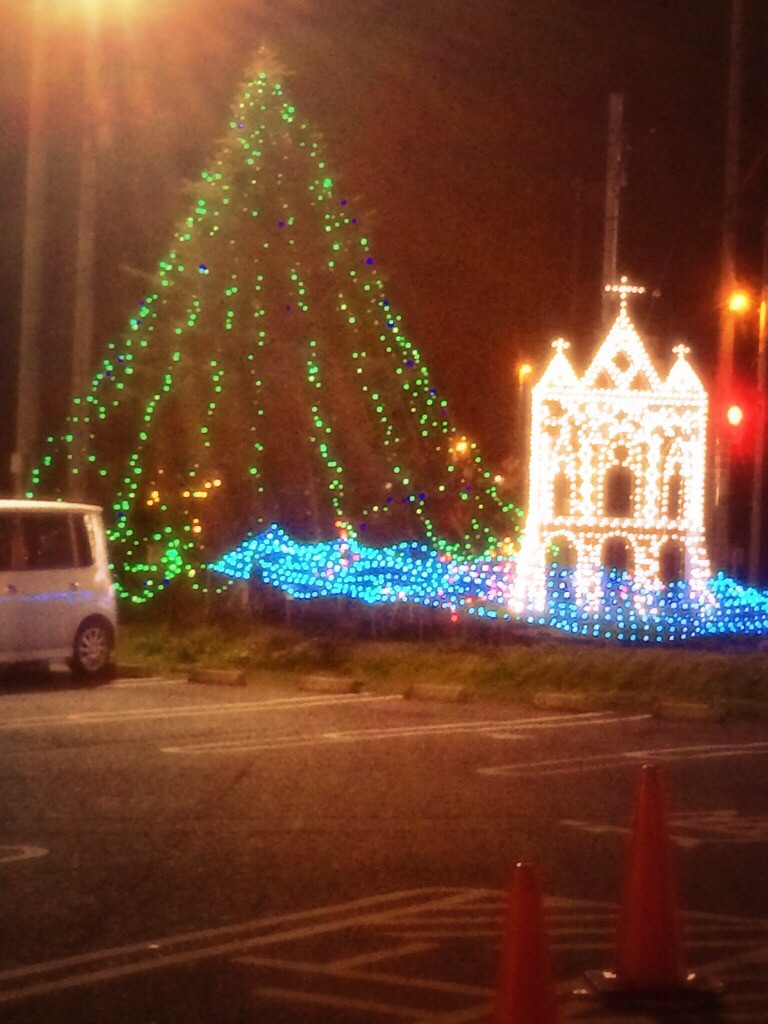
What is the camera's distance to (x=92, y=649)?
19906 mm

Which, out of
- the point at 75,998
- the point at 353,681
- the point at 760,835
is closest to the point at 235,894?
→ the point at 75,998

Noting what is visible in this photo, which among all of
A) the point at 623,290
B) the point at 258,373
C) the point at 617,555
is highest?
the point at 623,290

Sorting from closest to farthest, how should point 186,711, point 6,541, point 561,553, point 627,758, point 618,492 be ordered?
point 627,758, point 186,711, point 6,541, point 561,553, point 618,492

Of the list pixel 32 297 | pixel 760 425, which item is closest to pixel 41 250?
pixel 32 297

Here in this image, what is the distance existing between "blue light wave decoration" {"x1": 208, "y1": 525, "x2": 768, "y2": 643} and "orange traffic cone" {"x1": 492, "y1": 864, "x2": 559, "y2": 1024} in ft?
57.2

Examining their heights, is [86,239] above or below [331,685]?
above

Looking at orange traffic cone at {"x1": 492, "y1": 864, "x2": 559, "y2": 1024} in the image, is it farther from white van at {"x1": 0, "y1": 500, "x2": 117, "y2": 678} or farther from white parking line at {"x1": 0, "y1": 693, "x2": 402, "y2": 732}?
white van at {"x1": 0, "y1": 500, "x2": 117, "y2": 678}

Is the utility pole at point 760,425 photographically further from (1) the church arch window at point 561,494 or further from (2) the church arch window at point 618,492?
(1) the church arch window at point 561,494

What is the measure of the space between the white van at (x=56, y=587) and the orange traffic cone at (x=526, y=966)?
43.6 feet

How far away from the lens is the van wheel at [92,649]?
64.7 feet

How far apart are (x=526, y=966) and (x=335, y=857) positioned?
423 cm

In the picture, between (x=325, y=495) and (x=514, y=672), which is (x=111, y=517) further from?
(x=514, y=672)

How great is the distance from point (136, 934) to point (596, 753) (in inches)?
285

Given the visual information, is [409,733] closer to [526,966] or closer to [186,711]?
[186,711]
